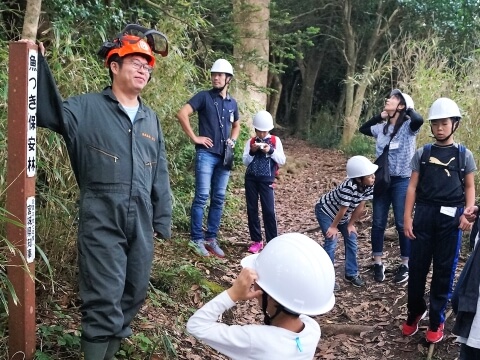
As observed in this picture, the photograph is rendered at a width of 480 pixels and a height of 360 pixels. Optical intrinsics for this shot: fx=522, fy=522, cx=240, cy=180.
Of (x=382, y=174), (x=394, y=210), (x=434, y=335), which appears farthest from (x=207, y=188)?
(x=434, y=335)

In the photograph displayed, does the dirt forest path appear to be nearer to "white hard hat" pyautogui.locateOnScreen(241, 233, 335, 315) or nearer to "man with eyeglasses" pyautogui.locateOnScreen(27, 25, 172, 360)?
"man with eyeglasses" pyautogui.locateOnScreen(27, 25, 172, 360)

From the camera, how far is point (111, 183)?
289 centimetres

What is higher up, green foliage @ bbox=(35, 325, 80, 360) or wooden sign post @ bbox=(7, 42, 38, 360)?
wooden sign post @ bbox=(7, 42, 38, 360)

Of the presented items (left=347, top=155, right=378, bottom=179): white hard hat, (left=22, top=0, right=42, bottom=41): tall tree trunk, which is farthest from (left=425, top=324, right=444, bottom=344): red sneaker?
(left=22, top=0, right=42, bottom=41): tall tree trunk

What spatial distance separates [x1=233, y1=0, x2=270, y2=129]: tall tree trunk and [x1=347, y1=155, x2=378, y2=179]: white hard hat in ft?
13.2

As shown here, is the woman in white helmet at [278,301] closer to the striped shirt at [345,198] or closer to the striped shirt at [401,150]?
the striped shirt at [345,198]

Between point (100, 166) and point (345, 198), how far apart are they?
288 centimetres

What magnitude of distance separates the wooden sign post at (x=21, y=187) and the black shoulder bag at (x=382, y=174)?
3680 mm

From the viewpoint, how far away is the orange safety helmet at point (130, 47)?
9.93ft

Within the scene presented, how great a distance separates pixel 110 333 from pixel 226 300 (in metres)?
1.05

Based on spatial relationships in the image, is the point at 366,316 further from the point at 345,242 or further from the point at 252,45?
the point at 252,45

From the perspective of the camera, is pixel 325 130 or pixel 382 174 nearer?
pixel 382 174

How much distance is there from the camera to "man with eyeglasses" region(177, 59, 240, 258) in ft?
18.6

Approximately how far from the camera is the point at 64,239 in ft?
12.2
